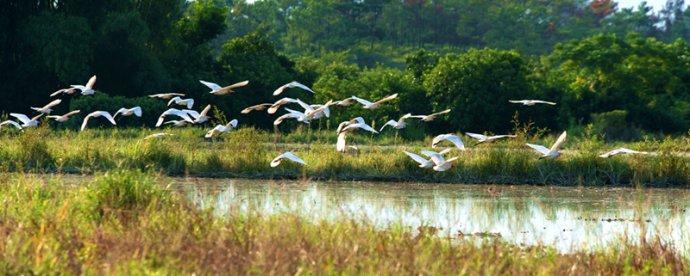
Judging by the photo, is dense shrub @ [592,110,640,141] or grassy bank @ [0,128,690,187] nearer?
grassy bank @ [0,128,690,187]

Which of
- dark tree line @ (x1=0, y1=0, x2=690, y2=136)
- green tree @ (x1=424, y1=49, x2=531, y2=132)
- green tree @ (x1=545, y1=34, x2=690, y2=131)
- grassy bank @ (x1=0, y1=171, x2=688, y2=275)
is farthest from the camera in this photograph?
green tree @ (x1=545, y1=34, x2=690, y2=131)

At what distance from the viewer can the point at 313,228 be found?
870 cm

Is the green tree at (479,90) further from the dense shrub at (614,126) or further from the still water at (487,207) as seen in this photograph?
the still water at (487,207)

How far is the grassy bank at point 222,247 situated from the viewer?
7.36m

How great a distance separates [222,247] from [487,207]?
636 centimetres

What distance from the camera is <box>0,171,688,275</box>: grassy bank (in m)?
7.36

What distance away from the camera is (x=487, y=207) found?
13.6 m

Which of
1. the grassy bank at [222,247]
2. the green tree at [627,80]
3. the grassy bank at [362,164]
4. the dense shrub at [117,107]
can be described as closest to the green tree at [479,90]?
the green tree at [627,80]

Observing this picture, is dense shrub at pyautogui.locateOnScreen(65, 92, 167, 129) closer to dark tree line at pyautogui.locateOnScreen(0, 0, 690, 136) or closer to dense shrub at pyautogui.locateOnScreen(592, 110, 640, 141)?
dark tree line at pyautogui.locateOnScreen(0, 0, 690, 136)

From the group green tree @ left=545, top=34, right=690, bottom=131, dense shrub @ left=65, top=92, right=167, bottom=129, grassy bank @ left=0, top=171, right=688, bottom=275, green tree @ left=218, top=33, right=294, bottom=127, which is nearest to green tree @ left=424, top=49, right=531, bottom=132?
green tree @ left=545, top=34, right=690, bottom=131

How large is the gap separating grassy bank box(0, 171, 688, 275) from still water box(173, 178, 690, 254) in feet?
1.49

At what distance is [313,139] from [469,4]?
150 ft

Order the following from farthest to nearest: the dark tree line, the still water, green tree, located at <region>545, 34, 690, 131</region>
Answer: green tree, located at <region>545, 34, 690, 131</region> < the dark tree line < the still water

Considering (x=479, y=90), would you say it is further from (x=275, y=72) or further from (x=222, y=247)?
(x=222, y=247)
